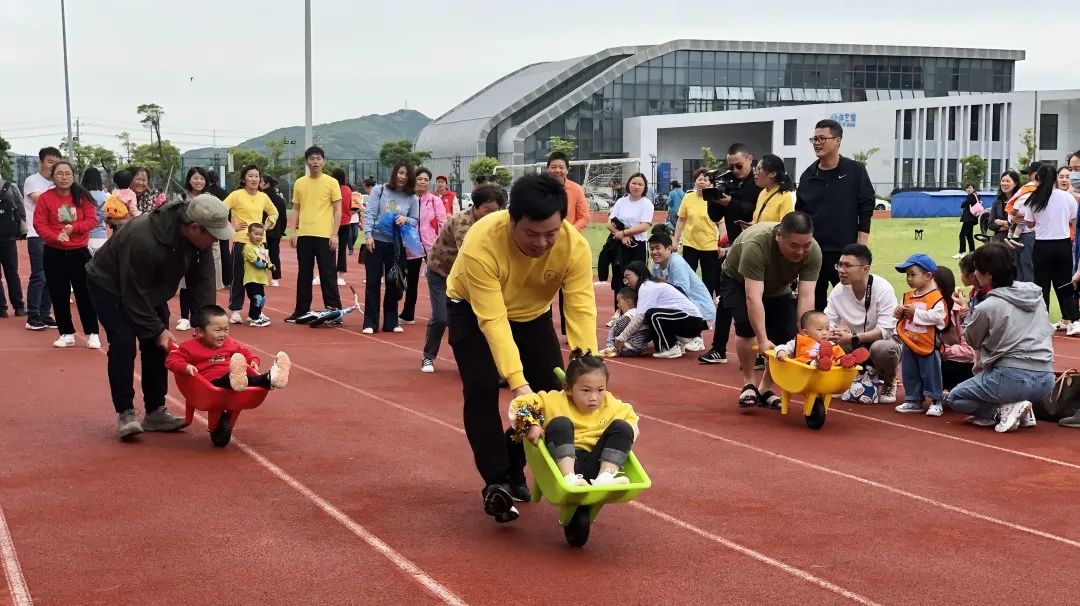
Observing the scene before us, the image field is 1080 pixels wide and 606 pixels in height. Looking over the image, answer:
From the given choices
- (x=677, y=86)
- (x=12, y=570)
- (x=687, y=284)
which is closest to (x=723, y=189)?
(x=687, y=284)

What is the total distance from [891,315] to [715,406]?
151cm

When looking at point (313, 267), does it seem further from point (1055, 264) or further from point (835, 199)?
point (1055, 264)

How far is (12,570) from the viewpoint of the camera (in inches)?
203

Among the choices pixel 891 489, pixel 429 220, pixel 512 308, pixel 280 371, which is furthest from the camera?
pixel 429 220

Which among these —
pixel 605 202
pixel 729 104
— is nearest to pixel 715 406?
pixel 605 202

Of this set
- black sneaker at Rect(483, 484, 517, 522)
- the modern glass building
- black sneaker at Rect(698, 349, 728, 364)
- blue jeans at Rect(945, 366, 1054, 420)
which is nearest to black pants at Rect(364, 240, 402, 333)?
black sneaker at Rect(698, 349, 728, 364)

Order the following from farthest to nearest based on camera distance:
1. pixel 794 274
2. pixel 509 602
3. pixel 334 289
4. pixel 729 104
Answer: pixel 729 104 < pixel 334 289 < pixel 794 274 < pixel 509 602

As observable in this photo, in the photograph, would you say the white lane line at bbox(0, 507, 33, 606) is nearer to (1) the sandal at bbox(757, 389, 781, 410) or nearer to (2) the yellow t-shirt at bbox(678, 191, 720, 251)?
(1) the sandal at bbox(757, 389, 781, 410)

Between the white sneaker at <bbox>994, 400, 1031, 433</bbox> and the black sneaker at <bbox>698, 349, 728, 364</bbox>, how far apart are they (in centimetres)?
349

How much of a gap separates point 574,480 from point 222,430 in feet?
10.6

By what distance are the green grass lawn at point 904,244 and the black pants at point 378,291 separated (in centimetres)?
816

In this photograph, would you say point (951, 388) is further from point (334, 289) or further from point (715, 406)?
point (334, 289)

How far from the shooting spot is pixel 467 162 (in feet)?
280

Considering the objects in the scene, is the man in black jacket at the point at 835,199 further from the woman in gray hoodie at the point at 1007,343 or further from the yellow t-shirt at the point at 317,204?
the yellow t-shirt at the point at 317,204
